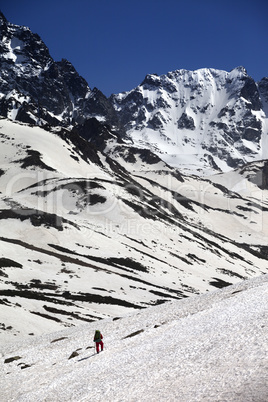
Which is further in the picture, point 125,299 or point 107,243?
point 107,243

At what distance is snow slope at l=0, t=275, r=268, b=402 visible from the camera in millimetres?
17234

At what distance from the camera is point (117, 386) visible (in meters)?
20.0

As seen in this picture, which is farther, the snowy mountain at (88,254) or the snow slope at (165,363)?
the snowy mountain at (88,254)

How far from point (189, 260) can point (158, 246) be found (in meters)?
10.6

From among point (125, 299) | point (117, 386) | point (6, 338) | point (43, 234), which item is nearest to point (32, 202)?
point (43, 234)

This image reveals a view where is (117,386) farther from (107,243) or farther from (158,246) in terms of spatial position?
(158,246)

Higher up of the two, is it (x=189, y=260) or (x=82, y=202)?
(x=82, y=202)

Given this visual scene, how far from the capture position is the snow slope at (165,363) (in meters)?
17.2

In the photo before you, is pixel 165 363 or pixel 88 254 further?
pixel 88 254

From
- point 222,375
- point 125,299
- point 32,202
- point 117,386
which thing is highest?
point 32,202

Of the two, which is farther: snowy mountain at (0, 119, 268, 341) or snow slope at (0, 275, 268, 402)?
snowy mountain at (0, 119, 268, 341)

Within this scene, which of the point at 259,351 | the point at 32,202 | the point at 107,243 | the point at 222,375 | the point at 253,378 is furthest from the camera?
the point at 32,202

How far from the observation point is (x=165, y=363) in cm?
2162

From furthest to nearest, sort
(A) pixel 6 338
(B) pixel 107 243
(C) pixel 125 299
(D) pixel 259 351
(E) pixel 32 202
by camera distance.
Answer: (E) pixel 32 202 < (B) pixel 107 243 < (C) pixel 125 299 < (A) pixel 6 338 < (D) pixel 259 351
